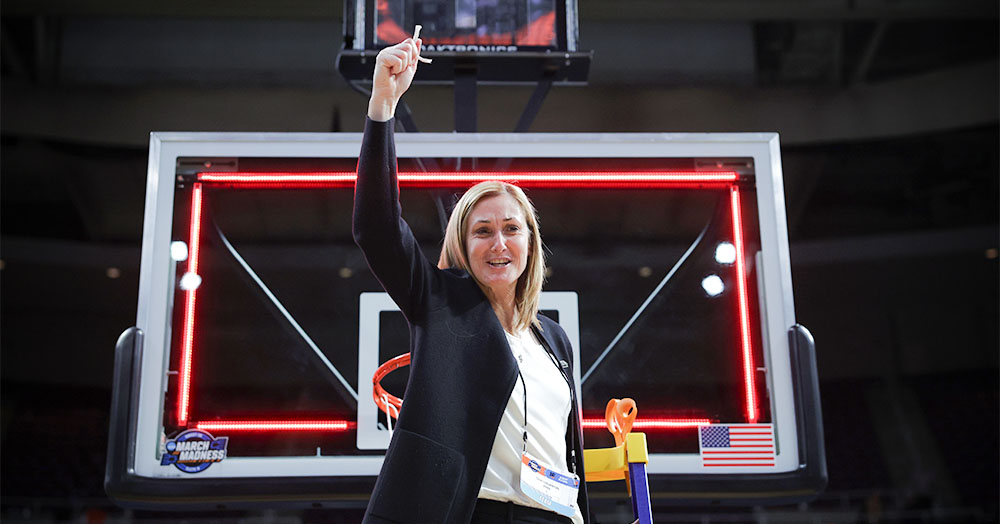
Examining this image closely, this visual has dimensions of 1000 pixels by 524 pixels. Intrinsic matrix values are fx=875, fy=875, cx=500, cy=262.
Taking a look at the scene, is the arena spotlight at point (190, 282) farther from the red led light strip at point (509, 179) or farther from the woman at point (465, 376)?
the woman at point (465, 376)

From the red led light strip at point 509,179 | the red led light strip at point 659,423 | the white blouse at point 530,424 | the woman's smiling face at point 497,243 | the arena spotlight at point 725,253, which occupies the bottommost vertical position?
the white blouse at point 530,424

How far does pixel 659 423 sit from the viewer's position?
2.35 meters

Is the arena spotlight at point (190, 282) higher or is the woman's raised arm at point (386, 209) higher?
the arena spotlight at point (190, 282)

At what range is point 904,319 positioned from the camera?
10.6 meters

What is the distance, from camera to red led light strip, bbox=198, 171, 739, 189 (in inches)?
96.3

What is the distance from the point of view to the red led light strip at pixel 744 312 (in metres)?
2.33

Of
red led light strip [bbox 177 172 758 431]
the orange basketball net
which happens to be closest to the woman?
the orange basketball net

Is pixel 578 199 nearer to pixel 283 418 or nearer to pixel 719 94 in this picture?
pixel 283 418

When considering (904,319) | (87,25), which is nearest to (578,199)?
(87,25)

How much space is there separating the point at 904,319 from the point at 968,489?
2.14m

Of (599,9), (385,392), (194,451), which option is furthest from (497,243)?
(599,9)

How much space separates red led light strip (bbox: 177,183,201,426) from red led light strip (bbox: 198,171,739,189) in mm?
91

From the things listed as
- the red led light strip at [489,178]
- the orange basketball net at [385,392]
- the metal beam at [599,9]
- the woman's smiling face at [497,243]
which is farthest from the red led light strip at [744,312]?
the metal beam at [599,9]

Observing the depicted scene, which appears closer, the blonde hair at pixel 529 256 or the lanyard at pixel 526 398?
the lanyard at pixel 526 398
